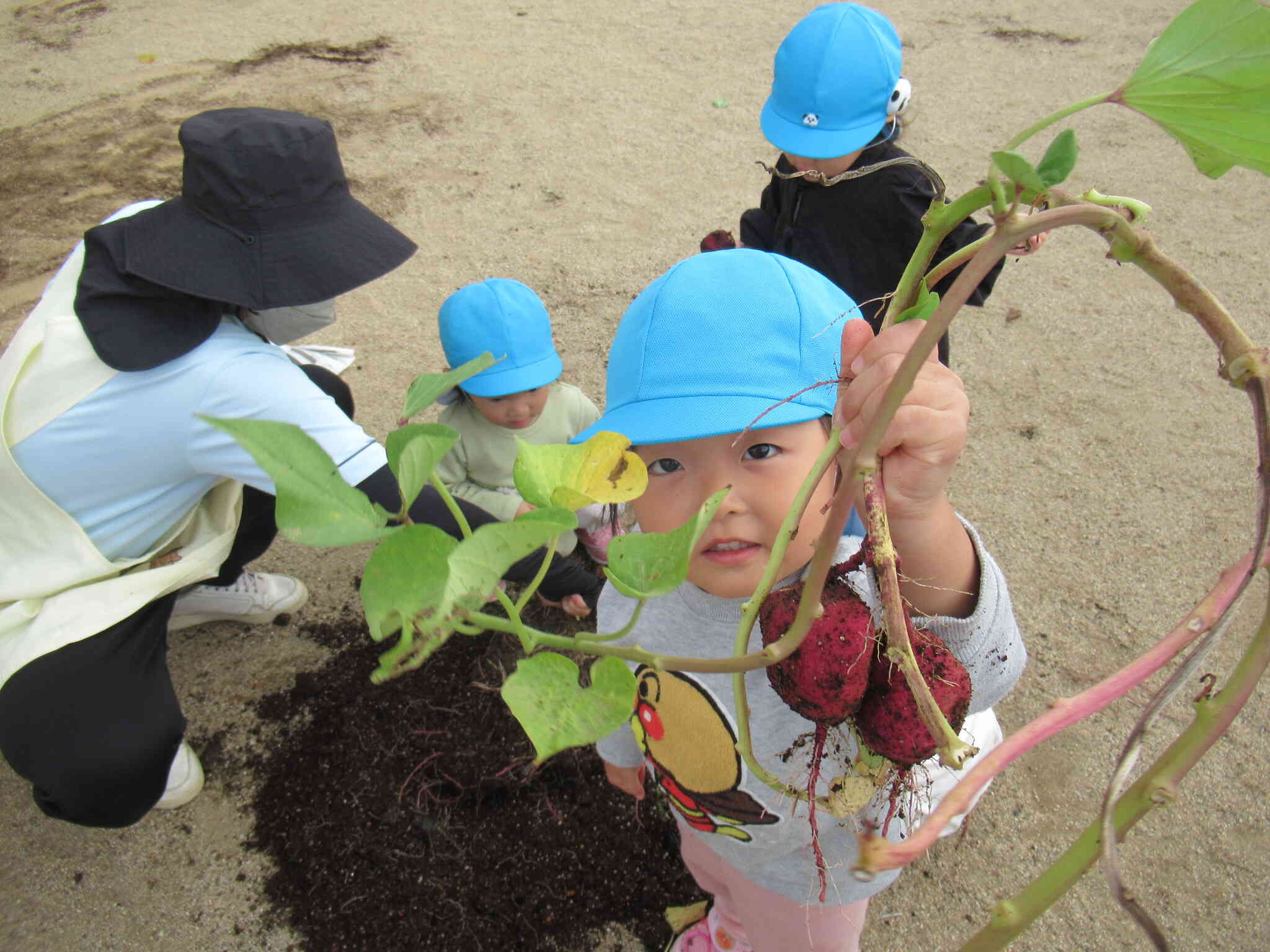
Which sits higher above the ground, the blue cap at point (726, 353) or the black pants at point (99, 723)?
the blue cap at point (726, 353)

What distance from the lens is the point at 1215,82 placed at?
299mm

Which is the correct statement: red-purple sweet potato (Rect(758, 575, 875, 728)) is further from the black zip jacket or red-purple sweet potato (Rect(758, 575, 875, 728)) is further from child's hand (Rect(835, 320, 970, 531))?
the black zip jacket

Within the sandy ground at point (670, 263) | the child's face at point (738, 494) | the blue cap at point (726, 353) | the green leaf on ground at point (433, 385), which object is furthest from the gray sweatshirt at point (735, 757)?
the green leaf on ground at point (433, 385)

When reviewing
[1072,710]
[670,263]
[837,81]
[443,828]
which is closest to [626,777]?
[443,828]

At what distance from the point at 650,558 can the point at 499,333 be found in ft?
4.33

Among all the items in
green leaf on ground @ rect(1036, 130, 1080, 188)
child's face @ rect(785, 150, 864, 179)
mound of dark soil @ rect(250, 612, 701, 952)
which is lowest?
mound of dark soil @ rect(250, 612, 701, 952)

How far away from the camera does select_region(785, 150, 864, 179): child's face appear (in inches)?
65.6

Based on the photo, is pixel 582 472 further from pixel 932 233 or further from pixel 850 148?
pixel 850 148

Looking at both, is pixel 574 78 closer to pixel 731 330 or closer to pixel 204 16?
pixel 204 16

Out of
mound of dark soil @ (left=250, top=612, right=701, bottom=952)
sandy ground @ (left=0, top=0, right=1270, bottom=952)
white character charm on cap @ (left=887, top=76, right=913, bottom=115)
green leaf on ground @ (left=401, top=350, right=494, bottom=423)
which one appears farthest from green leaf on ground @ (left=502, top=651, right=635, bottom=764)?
white character charm on cap @ (left=887, top=76, right=913, bottom=115)

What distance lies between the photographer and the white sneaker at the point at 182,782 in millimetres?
1518

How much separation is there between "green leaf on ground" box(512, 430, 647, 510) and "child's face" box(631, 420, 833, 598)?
35cm

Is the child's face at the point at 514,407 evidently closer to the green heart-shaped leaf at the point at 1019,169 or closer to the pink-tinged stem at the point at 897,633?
the pink-tinged stem at the point at 897,633

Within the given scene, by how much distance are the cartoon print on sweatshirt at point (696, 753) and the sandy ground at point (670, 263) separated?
0.54 metres
